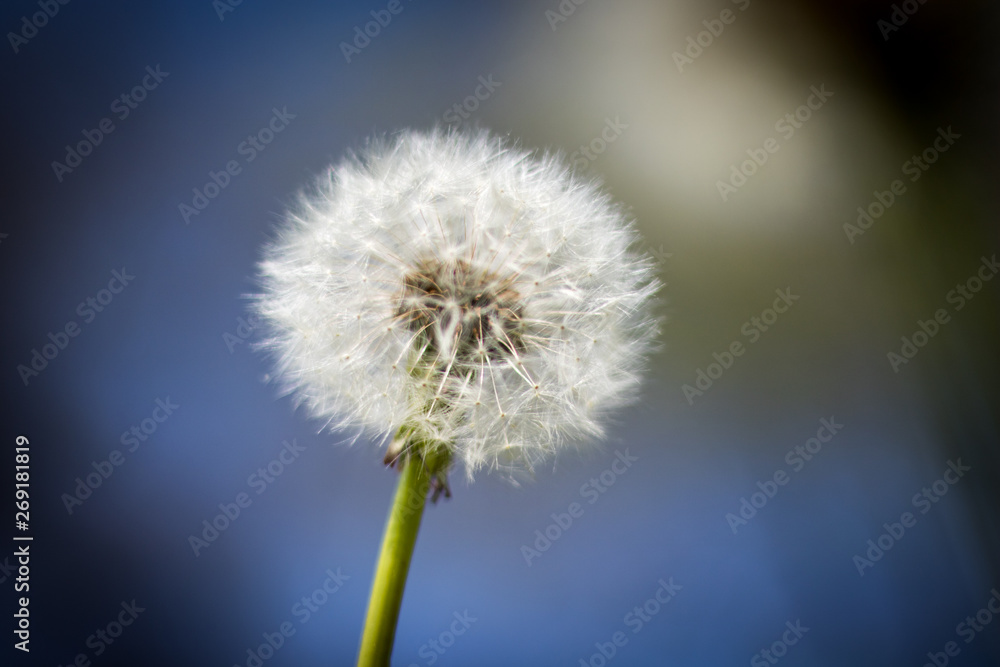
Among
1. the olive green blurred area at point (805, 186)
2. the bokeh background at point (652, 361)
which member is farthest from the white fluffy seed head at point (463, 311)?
the olive green blurred area at point (805, 186)

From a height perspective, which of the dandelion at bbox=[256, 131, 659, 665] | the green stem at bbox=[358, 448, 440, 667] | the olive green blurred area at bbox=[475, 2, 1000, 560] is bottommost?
the green stem at bbox=[358, 448, 440, 667]

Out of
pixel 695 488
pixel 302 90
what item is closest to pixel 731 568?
pixel 695 488

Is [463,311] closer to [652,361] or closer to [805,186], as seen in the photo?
[652,361]

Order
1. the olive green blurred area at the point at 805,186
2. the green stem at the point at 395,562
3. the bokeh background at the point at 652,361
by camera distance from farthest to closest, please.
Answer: the olive green blurred area at the point at 805,186
the bokeh background at the point at 652,361
the green stem at the point at 395,562

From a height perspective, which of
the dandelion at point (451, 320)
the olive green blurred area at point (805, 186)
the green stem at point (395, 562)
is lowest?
the green stem at point (395, 562)

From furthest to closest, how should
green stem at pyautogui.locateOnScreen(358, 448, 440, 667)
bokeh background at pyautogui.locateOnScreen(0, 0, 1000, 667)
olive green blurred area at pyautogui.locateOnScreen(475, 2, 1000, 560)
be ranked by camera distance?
olive green blurred area at pyautogui.locateOnScreen(475, 2, 1000, 560), bokeh background at pyautogui.locateOnScreen(0, 0, 1000, 667), green stem at pyautogui.locateOnScreen(358, 448, 440, 667)

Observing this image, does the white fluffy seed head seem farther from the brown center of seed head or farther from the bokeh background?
the bokeh background

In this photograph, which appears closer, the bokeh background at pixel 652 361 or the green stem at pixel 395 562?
the green stem at pixel 395 562

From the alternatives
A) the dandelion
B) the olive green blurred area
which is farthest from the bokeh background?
the dandelion

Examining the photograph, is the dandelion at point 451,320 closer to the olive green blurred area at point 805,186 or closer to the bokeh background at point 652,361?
the bokeh background at point 652,361
